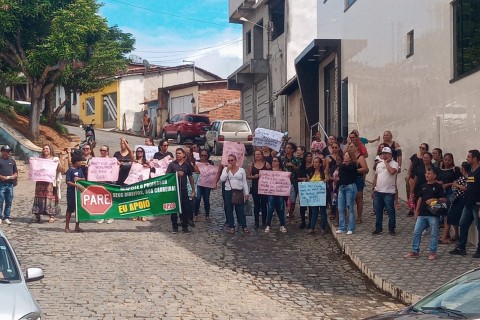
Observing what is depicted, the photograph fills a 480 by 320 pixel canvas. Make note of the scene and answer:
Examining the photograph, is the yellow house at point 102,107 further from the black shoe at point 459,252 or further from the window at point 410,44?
the black shoe at point 459,252

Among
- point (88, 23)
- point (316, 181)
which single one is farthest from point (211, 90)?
point (316, 181)

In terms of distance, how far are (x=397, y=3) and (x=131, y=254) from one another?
947 centimetres

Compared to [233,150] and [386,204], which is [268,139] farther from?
[386,204]

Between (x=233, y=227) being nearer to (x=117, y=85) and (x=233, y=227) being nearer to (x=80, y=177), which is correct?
(x=80, y=177)

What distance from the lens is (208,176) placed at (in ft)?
57.1

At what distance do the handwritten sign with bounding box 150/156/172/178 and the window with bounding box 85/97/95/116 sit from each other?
138 feet

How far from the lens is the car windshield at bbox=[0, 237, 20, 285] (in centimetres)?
800

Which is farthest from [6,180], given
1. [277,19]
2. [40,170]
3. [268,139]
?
[277,19]

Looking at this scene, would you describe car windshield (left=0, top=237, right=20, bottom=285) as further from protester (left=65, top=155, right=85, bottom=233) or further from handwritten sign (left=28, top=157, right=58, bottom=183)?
handwritten sign (left=28, top=157, right=58, bottom=183)

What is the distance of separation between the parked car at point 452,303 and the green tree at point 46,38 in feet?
75.6

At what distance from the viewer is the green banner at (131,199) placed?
53.0 feet

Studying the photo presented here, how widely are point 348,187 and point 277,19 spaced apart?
2273cm

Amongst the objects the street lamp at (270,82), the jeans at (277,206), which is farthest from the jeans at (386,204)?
the street lamp at (270,82)

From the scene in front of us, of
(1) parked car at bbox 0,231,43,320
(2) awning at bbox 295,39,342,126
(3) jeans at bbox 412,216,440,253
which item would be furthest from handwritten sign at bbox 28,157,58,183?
(2) awning at bbox 295,39,342,126
